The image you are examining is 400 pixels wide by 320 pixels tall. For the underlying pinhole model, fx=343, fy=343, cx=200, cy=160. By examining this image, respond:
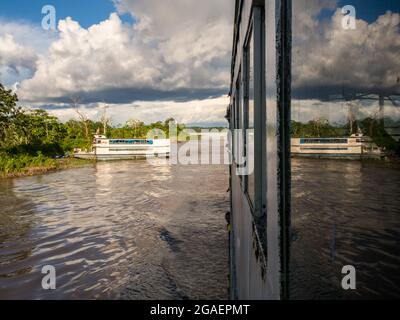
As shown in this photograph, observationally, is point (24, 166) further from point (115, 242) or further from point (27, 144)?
Answer: point (115, 242)

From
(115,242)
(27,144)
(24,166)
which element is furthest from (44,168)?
(115,242)

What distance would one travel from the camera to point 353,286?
703 millimetres

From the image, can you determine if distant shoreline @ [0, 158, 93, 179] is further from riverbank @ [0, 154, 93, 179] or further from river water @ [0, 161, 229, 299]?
river water @ [0, 161, 229, 299]

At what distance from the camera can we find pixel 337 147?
2.70 ft

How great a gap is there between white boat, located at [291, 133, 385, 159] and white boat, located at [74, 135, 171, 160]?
1488 inches

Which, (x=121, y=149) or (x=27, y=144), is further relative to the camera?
(x=121, y=149)

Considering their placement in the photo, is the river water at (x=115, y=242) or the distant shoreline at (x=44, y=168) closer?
the river water at (x=115, y=242)

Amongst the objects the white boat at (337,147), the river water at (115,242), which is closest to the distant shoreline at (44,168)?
the river water at (115,242)

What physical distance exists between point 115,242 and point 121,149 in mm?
28811

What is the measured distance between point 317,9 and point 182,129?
123275 millimetres

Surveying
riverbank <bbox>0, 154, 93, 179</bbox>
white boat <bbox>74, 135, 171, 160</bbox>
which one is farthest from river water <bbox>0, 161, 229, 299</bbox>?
white boat <bbox>74, 135, 171, 160</bbox>

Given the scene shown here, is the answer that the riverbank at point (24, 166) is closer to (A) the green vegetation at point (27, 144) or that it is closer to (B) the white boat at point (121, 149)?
(A) the green vegetation at point (27, 144)

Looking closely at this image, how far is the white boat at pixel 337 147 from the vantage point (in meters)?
0.65
